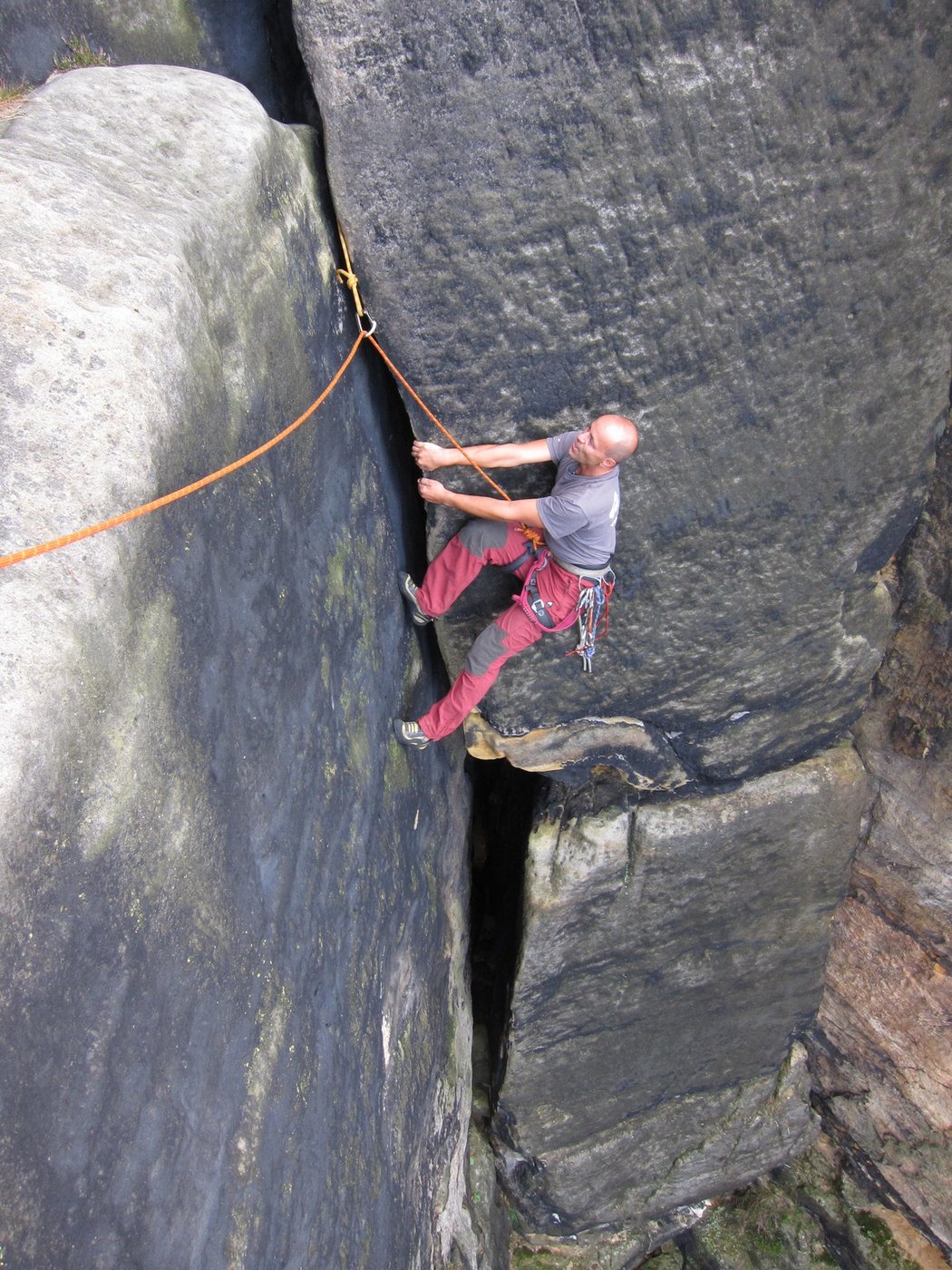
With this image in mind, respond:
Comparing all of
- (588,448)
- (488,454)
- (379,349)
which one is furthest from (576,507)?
(379,349)

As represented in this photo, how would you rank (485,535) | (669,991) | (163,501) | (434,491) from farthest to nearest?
(669,991), (485,535), (434,491), (163,501)

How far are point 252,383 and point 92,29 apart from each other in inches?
43.6

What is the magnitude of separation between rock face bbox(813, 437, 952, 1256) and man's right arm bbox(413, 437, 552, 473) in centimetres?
151

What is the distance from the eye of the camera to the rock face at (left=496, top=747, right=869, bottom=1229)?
3582 mm

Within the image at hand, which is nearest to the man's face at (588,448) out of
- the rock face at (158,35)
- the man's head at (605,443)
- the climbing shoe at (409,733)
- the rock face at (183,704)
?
the man's head at (605,443)

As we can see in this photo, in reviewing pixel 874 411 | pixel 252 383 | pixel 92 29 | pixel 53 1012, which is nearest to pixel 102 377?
pixel 252 383

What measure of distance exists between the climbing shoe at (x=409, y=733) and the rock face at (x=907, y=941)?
1.92 meters

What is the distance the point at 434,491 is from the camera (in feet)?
8.20

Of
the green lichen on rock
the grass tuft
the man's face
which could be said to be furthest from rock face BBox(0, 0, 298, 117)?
the green lichen on rock

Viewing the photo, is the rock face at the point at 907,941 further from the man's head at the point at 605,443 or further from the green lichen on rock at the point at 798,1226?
the man's head at the point at 605,443

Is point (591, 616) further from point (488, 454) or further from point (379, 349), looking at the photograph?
point (379, 349)

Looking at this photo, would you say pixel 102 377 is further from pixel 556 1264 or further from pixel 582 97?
pixel 556 1264

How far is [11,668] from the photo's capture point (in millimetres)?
1078

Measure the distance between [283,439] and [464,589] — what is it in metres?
1.01
